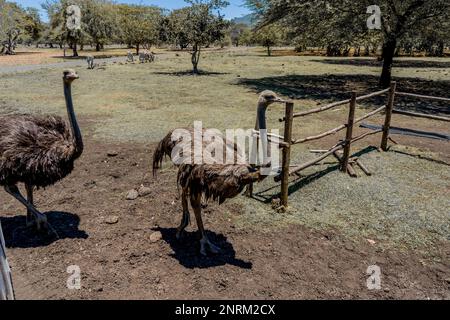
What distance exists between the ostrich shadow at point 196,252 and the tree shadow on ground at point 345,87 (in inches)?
433

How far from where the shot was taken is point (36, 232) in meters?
5.02

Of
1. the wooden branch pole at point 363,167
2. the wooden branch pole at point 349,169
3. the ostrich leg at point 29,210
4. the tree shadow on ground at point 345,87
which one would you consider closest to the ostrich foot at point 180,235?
the ostrich leg at point 29,210

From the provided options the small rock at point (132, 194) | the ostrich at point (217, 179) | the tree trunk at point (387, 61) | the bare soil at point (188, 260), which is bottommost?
the bare soil at point (188, 260)

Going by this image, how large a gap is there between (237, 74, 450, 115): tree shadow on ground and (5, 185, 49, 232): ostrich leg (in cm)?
1199

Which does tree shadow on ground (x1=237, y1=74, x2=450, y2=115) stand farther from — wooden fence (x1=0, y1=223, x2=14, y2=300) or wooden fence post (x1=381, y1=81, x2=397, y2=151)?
wooden fence (x1=0, y1=223, x2=14, y2=300)

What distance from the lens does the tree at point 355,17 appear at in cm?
1412

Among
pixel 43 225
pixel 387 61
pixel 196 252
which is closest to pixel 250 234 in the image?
pixel 196 252

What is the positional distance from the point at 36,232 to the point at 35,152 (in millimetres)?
1120

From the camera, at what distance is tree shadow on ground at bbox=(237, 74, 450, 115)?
14.4 meters

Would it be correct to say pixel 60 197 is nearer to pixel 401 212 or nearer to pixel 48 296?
pixel 48 296

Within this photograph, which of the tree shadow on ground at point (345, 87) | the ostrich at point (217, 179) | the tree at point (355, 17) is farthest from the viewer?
the tree shadow on ground at point (345, 87)

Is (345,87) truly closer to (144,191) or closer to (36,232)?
(144,191)

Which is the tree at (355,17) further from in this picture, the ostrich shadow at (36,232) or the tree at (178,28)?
the ostrich shadow at (36,232)
